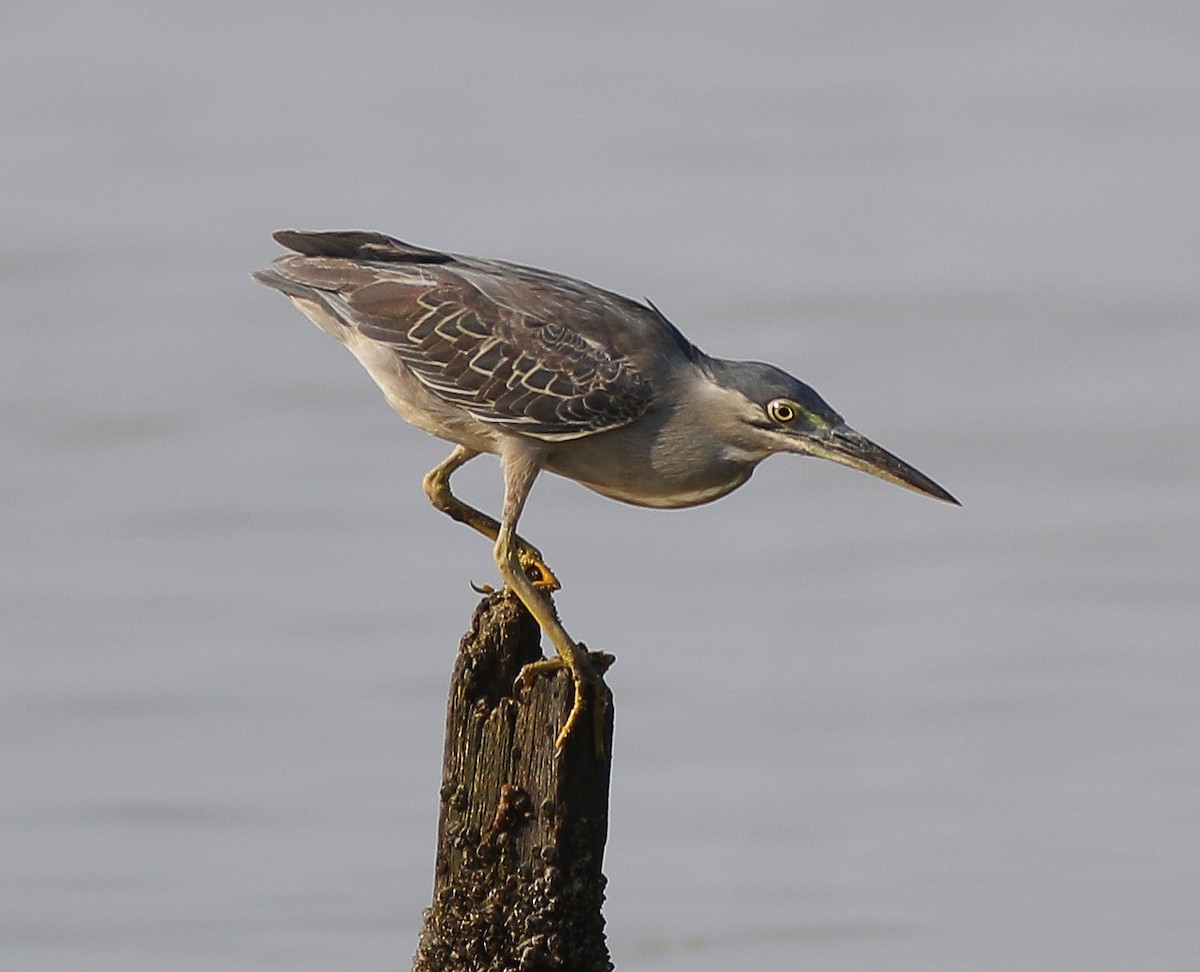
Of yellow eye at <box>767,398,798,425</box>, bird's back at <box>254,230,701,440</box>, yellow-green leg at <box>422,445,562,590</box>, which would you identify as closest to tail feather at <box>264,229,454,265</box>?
bird's back at <box>254,230,701,440</box>

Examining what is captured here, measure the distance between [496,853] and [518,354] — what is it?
1740 millimetres

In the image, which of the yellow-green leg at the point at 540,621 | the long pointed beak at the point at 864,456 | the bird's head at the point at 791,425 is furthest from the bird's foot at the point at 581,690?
the long pointed beak at the point at 864,456

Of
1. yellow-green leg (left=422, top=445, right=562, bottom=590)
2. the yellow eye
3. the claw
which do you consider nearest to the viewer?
the claw

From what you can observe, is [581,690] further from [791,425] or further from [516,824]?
[791,425]

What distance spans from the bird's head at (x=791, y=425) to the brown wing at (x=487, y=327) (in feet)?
1.01

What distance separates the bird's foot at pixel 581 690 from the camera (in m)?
5.45

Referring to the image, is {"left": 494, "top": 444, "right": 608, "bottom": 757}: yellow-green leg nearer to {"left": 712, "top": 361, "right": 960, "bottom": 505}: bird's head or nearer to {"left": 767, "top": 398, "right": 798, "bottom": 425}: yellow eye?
{"left": 712, "top": 361, "right": 960, "bottom": 505}: bird's head

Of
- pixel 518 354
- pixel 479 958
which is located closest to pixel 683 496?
pixel 518 354

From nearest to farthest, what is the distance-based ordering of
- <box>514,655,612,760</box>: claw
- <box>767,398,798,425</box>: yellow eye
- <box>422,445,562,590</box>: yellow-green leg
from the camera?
<box>514,655,612,760</box>: claw → <box>767,398,798,425</box>: yellow eye → <box>422,445,562,590</box>: yellow-green leg

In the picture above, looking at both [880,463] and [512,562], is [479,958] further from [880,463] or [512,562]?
[880,463]

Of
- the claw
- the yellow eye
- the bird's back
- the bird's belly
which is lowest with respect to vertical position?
the claw

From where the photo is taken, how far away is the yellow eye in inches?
242

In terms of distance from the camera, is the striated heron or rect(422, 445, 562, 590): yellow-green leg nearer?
the striated heron

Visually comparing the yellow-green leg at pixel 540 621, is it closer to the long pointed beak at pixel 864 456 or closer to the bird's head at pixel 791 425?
the bird's head at pixel 791 425
